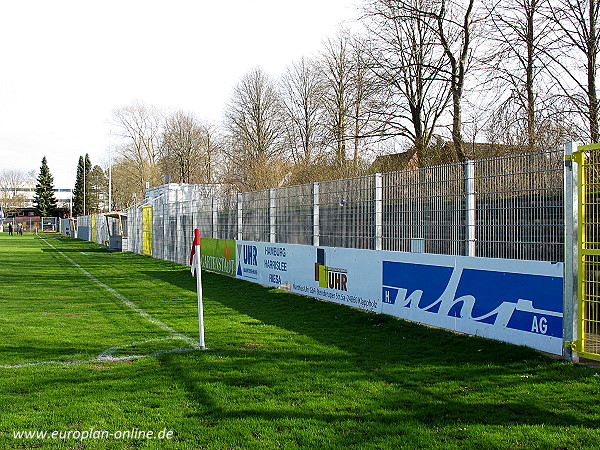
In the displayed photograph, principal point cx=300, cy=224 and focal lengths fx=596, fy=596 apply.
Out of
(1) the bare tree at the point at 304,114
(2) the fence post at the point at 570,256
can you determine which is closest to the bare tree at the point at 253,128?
(1) the bare tree at the point at 304,114

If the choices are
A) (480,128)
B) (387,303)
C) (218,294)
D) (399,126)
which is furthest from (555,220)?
(399,126)

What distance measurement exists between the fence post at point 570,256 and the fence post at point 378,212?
433 cm

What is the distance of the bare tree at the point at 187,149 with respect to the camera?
200ft

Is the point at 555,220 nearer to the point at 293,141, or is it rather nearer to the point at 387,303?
the point at 387,303

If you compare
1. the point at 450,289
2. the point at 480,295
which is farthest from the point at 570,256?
the point at 450,289

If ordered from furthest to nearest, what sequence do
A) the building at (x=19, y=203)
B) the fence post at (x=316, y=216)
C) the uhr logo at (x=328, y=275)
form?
1. the building at (x=19, y=203)
2. the fence post at (x=316, y=216)
3. the uhr logo at (x=328, y=275)

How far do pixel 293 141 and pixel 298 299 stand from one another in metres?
32.1

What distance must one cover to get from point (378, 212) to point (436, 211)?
1.73 meters

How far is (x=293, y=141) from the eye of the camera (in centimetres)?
4453

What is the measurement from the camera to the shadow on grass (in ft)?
17.3

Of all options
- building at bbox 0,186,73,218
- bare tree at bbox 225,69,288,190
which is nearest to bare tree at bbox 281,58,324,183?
bare tree at bbox 225,69,288,190

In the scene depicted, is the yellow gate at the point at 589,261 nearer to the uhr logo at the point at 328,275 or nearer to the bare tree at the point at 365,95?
the uhr logo at the point at 328,275

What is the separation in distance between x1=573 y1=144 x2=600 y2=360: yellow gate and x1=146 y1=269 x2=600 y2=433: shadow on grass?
40 centimetres

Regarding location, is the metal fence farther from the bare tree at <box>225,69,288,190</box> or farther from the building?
the building
